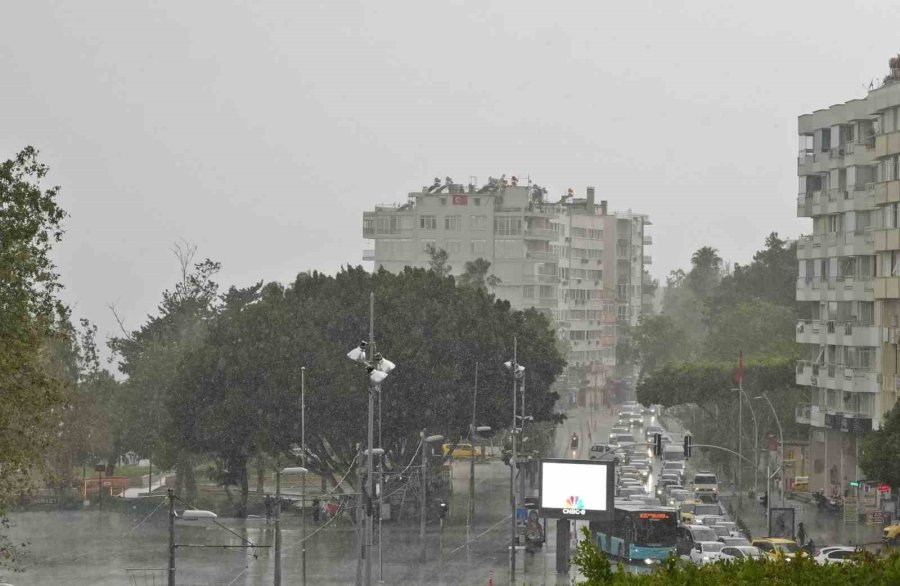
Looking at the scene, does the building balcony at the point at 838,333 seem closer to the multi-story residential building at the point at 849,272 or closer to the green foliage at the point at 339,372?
the multi-story residential building at the point at 849,272

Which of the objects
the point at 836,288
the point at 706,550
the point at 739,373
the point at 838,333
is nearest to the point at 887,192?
the point at 836,288

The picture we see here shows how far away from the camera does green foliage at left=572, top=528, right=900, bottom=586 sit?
66.9ft

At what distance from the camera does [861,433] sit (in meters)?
89.3

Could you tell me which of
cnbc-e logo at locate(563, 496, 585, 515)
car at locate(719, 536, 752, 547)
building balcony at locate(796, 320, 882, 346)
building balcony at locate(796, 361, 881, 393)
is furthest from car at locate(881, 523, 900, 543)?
building balcony at locate(796, 320, 882, 346)

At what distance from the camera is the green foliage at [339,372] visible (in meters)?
87.8

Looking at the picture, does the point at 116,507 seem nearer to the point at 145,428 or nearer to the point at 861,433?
the point at 145,428

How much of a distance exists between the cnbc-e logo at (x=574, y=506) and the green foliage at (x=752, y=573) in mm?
47458

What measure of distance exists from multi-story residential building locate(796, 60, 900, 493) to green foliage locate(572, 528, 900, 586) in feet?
212

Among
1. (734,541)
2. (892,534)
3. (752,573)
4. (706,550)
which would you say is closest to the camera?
(752,573)

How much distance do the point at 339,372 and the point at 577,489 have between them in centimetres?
2309

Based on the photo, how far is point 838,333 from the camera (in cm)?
9206

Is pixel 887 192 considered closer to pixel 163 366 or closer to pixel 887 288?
pixel 887 288

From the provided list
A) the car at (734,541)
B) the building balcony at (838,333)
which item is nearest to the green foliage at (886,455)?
the car at (734,541)

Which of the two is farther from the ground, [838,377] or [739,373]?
[739,373]
